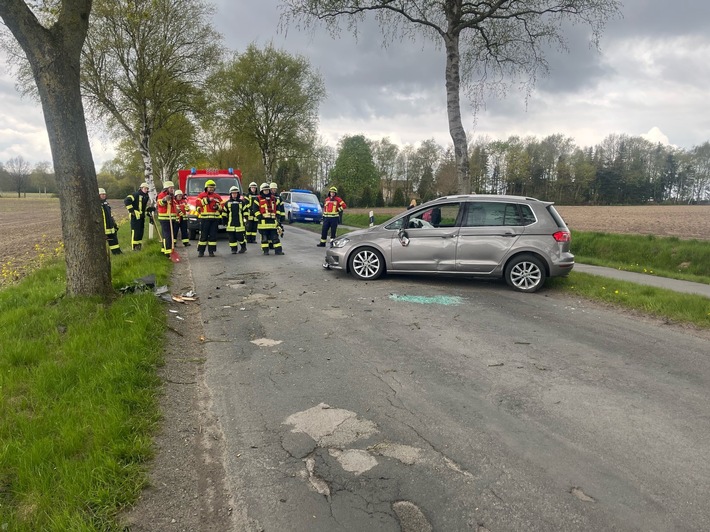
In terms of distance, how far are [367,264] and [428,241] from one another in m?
1.33

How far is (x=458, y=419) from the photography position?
3.55 meters

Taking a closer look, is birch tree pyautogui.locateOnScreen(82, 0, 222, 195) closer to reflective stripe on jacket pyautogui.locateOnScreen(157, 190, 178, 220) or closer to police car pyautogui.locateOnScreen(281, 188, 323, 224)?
police car pyautogui.locateOnScreen(281, 188, 323, 224)

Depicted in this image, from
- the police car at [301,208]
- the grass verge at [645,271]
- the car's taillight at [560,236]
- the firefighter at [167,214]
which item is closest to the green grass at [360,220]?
the police car at [301,208]

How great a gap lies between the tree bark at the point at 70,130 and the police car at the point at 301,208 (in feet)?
71.5

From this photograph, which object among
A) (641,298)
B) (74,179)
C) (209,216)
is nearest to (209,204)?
(209,216)

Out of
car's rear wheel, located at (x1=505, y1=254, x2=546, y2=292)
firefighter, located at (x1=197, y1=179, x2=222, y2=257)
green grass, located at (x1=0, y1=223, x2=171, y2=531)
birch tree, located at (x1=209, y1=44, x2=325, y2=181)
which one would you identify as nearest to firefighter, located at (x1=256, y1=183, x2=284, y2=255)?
firefighter, located at (x1=197, y1=179, x2=222, y2=257)

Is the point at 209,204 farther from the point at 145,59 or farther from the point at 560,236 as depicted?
the point at 145,59

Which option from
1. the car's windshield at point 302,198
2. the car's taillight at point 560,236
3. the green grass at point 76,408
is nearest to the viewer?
the green grass at point 76,408

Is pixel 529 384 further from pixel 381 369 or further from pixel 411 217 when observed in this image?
pixel 411 217

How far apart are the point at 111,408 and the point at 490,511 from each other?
276 centimetres

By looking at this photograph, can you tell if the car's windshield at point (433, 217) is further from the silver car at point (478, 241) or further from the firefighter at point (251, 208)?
the firefighter at point (251, 208)

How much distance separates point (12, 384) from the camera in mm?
3873

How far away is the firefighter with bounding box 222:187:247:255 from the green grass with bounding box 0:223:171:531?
6.35m

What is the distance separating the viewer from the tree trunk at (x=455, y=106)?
12.2 metres
